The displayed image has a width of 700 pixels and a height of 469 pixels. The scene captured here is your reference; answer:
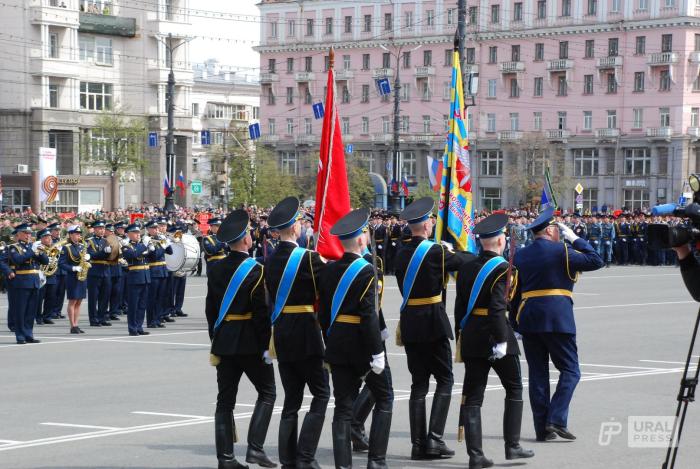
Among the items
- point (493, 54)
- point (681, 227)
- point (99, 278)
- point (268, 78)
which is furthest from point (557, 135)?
point (681, 227)

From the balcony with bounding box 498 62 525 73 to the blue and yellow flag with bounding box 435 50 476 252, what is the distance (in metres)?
72.3

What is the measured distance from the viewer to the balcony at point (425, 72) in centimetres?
8931

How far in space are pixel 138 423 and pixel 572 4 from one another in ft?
251

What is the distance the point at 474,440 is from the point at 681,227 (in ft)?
10.2

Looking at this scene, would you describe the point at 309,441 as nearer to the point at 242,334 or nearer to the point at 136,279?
the point at 242,334

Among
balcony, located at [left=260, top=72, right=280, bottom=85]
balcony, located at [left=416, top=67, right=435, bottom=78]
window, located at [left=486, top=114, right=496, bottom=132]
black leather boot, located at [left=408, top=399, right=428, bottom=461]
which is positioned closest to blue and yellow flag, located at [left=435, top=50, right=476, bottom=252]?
black leather boot, located at [left=408, top=399, right=428, bottom=461]

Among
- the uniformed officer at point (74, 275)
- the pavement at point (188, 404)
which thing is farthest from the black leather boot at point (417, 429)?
the uniformed officer at point (74, 275)

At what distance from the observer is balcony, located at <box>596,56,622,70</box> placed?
81.8 metres

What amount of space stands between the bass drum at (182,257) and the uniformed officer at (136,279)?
1178 mm

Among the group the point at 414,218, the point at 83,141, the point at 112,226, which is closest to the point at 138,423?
the point at 414,218

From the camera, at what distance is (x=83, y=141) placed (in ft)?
233

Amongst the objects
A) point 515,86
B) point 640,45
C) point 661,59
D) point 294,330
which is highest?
point 640,45

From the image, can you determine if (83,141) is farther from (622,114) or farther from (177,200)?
(622,114)

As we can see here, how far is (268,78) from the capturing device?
97.1 meters
